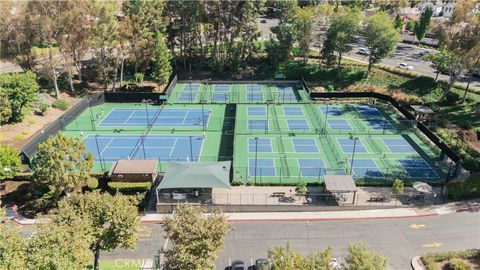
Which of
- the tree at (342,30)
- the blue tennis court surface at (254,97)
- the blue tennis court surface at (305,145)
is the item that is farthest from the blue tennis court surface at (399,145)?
the tree at (342,30)

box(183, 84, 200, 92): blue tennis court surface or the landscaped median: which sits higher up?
box(183, 84, 200, 92): blue tennis court surface

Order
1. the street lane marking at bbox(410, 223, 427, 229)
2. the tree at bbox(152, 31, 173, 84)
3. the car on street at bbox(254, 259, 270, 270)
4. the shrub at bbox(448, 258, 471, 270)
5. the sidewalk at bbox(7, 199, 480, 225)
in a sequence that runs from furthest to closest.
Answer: the tree at bbox(152, 31, 173, 84), the sidewalk at bbox(7, 199, 480, 225), the street lane marking at bbox(410, 223, 427, 229), the car on street at bbox(254, 259, 270, 270), the shrub at bbox(448, 258, 471, 270)

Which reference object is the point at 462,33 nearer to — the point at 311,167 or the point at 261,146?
the point at 311,167

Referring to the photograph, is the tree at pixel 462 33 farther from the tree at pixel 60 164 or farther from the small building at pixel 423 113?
the tree at pixel 60 164

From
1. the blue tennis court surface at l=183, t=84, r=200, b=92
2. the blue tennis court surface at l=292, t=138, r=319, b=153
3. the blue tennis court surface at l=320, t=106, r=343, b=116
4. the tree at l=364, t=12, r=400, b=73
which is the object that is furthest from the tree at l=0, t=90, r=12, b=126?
the tree at l=364, t=12, r=400, b=73

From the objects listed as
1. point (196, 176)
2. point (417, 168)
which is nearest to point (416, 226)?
point (417, 168)

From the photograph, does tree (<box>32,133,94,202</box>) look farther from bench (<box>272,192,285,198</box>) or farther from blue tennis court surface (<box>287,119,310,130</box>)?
blue tennis court surface (<box>287,119,310,130</box>)
